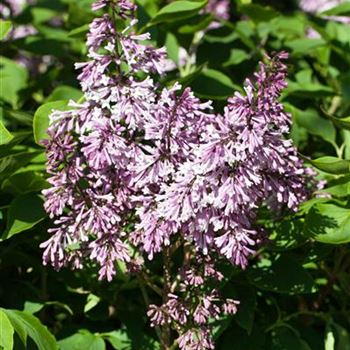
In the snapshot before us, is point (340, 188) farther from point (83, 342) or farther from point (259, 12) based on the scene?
point (259, 12)

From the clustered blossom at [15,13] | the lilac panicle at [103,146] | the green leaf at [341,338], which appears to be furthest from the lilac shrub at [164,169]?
the clustered blossom at [15,13]

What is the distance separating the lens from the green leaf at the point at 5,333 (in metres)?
1.42

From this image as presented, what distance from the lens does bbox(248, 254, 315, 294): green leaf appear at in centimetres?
165

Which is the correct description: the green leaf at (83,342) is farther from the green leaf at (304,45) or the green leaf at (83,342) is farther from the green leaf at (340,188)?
the green leaf at (304,45)

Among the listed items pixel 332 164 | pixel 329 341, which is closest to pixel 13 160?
pixel 332 164

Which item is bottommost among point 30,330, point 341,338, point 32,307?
point 341,338

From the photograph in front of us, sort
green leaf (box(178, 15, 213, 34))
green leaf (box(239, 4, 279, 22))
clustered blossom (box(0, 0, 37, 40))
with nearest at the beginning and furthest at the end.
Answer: green leaf (box(178, 15, 213, 34))
green leaf (box(239, 4, 279, 22))
clustered blossom (box(0, 0, 37, 40))

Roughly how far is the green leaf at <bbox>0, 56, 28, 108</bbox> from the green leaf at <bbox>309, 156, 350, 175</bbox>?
3.55 ft

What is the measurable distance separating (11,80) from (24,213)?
83cm

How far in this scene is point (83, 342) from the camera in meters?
1.75

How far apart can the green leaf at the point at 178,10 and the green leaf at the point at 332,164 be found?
0.58 meters

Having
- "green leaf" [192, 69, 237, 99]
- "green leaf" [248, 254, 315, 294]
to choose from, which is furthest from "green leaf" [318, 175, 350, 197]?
"green leaf" [192, 69, 237, 99]

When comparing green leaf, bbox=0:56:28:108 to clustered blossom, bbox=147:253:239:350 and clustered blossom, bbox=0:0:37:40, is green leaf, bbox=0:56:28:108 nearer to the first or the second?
clustered blossom, bbox=0:0:37:40

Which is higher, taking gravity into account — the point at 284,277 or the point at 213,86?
the point at 213,86
